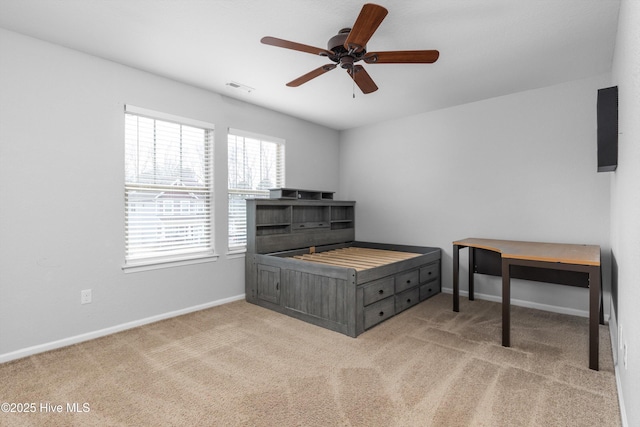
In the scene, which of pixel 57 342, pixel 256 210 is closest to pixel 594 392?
pixel 256 210

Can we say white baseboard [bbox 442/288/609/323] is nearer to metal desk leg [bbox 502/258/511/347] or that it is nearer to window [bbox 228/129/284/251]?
metal desk leg [bbox 502/258/511/347]

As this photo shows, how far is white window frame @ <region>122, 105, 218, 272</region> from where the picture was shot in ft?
10.5

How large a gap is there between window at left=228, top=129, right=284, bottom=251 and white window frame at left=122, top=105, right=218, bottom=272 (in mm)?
281

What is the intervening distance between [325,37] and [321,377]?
259cm

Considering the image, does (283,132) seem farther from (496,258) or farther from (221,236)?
(496,258)

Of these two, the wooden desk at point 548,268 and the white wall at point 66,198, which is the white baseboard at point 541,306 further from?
the white wall at point 66,198

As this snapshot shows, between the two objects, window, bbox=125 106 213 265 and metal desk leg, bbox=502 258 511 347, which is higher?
window, bbox=125 106 213 265

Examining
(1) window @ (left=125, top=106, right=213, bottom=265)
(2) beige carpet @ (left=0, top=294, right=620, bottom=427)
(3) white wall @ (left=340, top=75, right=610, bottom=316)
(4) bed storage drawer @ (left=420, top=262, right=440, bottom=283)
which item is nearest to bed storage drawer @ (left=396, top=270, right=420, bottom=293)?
(4) bed storage drawer @ (left=420, top=262, right=440, bottom=283)

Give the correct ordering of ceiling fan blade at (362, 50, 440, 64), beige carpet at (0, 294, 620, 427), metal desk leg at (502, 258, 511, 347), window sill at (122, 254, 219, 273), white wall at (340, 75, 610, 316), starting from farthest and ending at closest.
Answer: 1. white wall at (340, 75, 610, 316)
2. window sill at (122, 254, 219, 273)
3. metal desk leg at (502, 258, 511, 347)
4. ceiling fan blade at (362, 50, 440, 64)
5. beige carpet at (0, 294, 620, 427)

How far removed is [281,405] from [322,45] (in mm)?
2704

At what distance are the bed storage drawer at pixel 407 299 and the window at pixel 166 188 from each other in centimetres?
226

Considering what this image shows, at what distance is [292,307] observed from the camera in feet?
11.3

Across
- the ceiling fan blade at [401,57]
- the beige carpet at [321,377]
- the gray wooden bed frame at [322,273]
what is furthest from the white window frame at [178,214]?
the ceiling fan blade at [401,57]

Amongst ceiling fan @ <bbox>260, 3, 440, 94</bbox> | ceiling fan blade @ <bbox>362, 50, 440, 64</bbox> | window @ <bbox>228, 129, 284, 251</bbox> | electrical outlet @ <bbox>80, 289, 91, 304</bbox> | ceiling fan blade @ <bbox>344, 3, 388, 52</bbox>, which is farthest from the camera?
window @ <bbox>228, 129, 284, 251</bbox>
